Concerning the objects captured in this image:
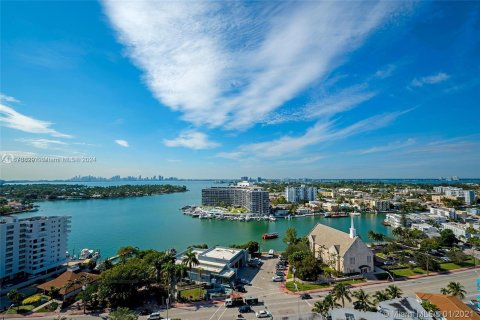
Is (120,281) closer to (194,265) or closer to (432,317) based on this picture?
(194,265)

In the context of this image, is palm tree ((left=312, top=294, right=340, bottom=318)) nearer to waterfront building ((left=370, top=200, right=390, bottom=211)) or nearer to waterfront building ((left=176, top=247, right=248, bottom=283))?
waterfront building ((left=176, top=247, right=248, bottom=283))

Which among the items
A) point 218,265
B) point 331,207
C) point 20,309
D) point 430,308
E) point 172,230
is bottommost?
point 172,230

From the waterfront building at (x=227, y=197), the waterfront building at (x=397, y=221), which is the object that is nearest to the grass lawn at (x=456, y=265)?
the waterfront building at (x=397, y=221)

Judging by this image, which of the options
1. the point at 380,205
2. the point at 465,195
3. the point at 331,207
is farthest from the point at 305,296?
the point at 465,195

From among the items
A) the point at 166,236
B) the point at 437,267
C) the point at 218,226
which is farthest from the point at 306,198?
the point at 437,267

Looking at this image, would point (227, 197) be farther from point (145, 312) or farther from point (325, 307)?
point (325, 307)

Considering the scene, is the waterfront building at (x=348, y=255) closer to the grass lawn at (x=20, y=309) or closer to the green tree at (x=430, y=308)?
the green tree at (x=430, y=308)

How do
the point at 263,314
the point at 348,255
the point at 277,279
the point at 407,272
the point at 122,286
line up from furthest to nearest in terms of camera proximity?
1. the point at 407,272
2. the point at 348,255
3. the point at 277,279
4. the point at 122,286
5. the point at 263,314
